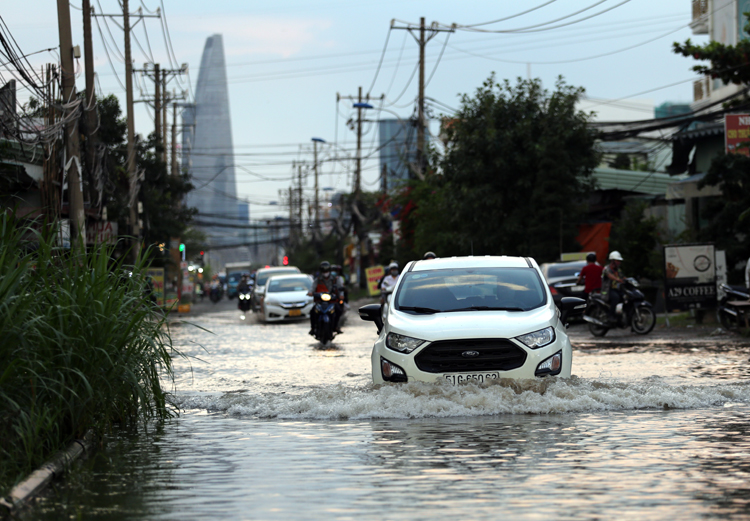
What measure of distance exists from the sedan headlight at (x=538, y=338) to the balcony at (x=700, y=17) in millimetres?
36654

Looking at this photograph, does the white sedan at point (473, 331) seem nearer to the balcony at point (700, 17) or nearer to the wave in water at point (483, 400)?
the wave in water at point (483, 400)

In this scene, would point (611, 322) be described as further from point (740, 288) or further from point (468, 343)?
point (468, 343)

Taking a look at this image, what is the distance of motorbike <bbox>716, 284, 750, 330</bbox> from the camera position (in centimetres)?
1872

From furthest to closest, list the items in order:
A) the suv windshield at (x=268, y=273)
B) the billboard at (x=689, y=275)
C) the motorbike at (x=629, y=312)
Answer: the suv windshield at (x=268, y=273) < the billboard at (x=689, y=275) < the motorbike at (x=629, y=312)

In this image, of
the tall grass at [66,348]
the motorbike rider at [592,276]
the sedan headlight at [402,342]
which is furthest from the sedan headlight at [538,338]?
the motorbike rider at [592,276]

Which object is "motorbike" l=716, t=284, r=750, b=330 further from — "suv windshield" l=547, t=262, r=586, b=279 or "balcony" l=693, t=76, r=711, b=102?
"balcony" l=693, t=76, r=711, b=102

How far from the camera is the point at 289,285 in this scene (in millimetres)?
33125

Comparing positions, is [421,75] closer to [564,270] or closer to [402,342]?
[564,270]

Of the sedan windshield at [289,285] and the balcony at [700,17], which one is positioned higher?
the balcony at [700,17]

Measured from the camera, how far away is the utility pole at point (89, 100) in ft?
73.3

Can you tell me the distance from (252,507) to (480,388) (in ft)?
13.3

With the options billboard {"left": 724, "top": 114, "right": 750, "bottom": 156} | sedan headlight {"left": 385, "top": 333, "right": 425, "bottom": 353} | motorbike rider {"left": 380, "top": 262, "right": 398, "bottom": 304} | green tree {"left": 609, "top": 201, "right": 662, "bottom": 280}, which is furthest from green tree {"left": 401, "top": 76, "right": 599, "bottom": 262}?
sedan headlight {"left": 385, "top": 333, "right": 425, "bottom": 353}

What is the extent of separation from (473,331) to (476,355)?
Result: 224 millimetres

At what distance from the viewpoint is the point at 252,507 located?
5340mm
